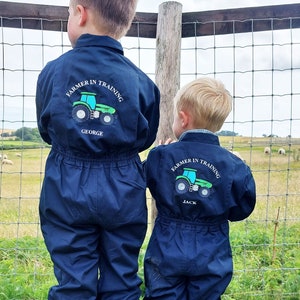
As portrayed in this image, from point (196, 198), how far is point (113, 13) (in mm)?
977

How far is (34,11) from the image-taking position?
3.12 m

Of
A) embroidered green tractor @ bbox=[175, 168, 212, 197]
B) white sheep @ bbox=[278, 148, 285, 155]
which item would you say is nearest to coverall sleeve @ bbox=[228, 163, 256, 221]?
embroidered green tractor @ bbox=[175, 168, 212, 197]

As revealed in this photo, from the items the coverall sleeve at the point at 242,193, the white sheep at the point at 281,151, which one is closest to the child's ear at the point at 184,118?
the coverall sleeve at the point at 242,193

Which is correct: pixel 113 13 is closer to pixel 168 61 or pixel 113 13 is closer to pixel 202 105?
pixel 202 105

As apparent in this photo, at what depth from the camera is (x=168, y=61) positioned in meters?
3.02

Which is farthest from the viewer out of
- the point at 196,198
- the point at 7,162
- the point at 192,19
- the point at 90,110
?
the point at 7,162

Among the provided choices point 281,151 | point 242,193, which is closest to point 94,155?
point 242,193

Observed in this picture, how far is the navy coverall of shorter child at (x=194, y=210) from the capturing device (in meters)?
2.21

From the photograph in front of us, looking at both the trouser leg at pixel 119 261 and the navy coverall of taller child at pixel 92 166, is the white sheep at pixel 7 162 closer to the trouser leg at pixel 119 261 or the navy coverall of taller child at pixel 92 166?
the navy coverall of taller child at pixel 92 166

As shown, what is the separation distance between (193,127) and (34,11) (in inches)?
62.4

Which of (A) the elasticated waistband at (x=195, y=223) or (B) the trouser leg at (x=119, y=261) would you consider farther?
(A) the elasticated waistband at (x=195, y=223)

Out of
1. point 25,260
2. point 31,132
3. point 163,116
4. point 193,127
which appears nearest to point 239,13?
point 163,116

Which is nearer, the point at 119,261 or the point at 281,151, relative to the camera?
the point at 119,261

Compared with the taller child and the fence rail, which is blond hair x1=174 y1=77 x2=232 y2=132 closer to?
the taller child
